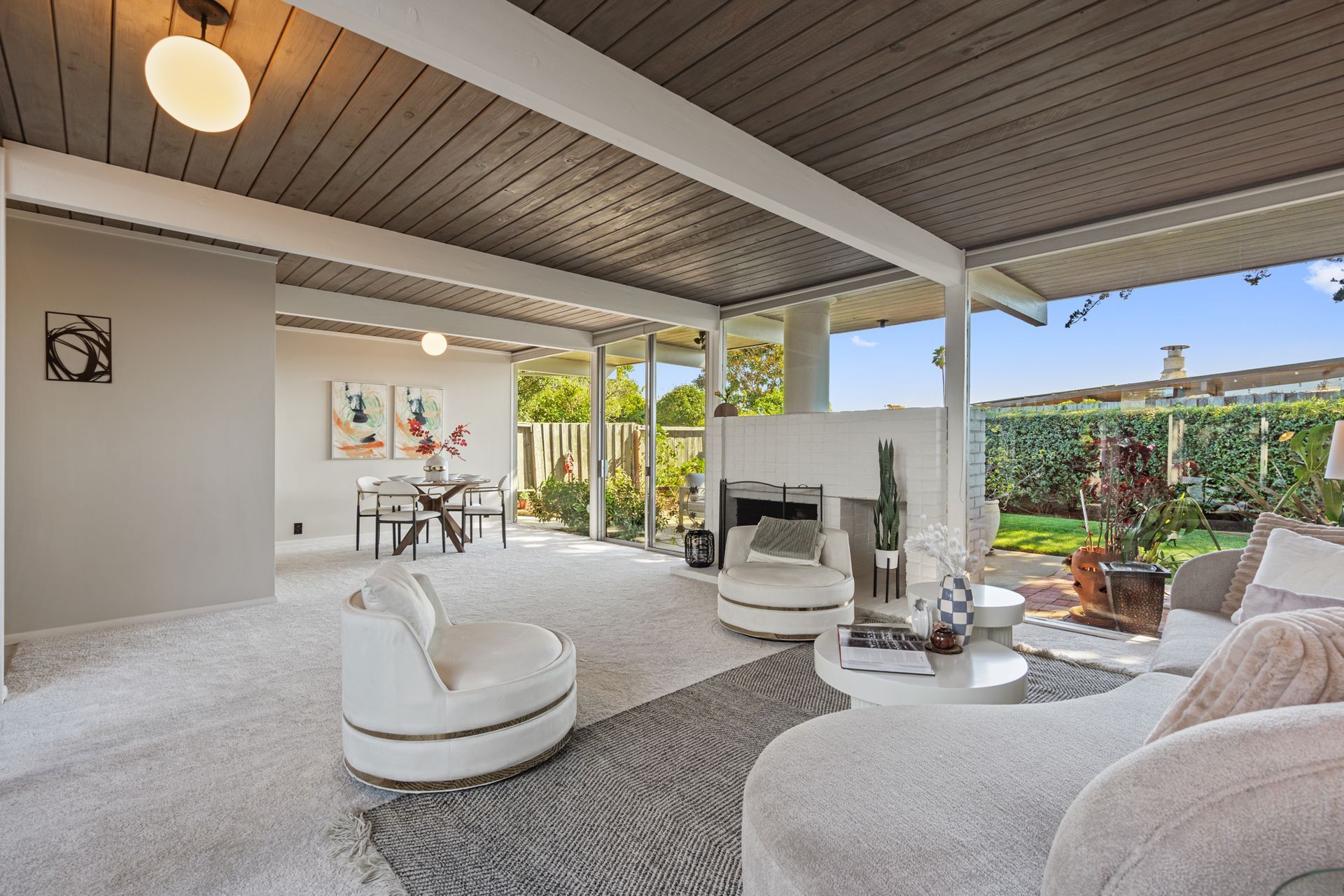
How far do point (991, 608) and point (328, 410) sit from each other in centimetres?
737

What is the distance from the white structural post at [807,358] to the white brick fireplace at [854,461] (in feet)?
0.52

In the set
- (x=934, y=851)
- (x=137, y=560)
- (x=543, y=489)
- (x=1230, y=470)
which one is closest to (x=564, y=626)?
(x=137, y=560)

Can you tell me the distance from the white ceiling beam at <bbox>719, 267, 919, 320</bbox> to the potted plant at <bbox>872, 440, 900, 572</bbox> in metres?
1.23

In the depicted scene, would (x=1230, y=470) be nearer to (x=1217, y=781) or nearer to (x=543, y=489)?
(x=1217, y=781)

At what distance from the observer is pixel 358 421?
7.83m

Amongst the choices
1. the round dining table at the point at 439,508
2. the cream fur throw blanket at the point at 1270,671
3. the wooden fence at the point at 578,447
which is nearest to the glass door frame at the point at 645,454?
the wooden fence at the point at 578,447

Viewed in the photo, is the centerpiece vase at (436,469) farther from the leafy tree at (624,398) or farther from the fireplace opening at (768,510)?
the fireplace opening at (768,510)

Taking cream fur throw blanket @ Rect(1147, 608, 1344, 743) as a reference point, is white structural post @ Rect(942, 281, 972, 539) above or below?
above

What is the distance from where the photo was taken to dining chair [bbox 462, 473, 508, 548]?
6.90 metres

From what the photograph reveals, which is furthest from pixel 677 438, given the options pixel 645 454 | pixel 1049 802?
pixel 1049 802

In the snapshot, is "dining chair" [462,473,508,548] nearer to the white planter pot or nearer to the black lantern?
the black lantern

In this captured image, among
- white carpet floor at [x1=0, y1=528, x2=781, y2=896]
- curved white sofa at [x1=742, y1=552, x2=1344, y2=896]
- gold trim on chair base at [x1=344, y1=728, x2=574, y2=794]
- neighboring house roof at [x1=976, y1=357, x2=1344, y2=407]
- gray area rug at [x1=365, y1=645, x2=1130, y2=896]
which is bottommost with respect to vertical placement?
white carpet floor at [x1=0, y1=528, x2=781, y2=896]

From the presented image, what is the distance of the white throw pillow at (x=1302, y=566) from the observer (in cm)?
211

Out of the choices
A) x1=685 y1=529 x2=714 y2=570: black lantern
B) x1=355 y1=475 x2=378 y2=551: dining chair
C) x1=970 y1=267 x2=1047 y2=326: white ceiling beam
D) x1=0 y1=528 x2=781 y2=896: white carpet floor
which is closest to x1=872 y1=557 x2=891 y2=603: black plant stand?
x1=0 y1=528 x2=781 y2=896: white carpet floor
